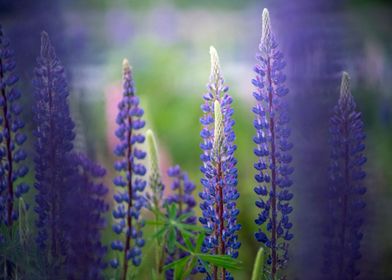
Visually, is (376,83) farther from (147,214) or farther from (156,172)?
(156,172)

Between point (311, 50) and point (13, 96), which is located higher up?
point (311, 50)

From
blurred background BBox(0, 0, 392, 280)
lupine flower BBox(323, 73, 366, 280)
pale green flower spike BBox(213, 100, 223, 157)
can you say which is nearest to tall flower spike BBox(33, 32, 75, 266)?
blurred background BBox(0, 0, 392, 280)

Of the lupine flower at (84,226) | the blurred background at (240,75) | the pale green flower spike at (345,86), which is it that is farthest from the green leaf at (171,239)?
the pale green flower spike at (345,86)

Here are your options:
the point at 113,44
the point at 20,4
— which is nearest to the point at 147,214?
the point at 20,4

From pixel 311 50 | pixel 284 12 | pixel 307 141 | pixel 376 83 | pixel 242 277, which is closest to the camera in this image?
pixel 307 141

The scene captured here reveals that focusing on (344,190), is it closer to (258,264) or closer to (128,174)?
(258,264)

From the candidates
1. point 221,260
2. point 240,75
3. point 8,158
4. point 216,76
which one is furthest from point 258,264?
point 240,75
